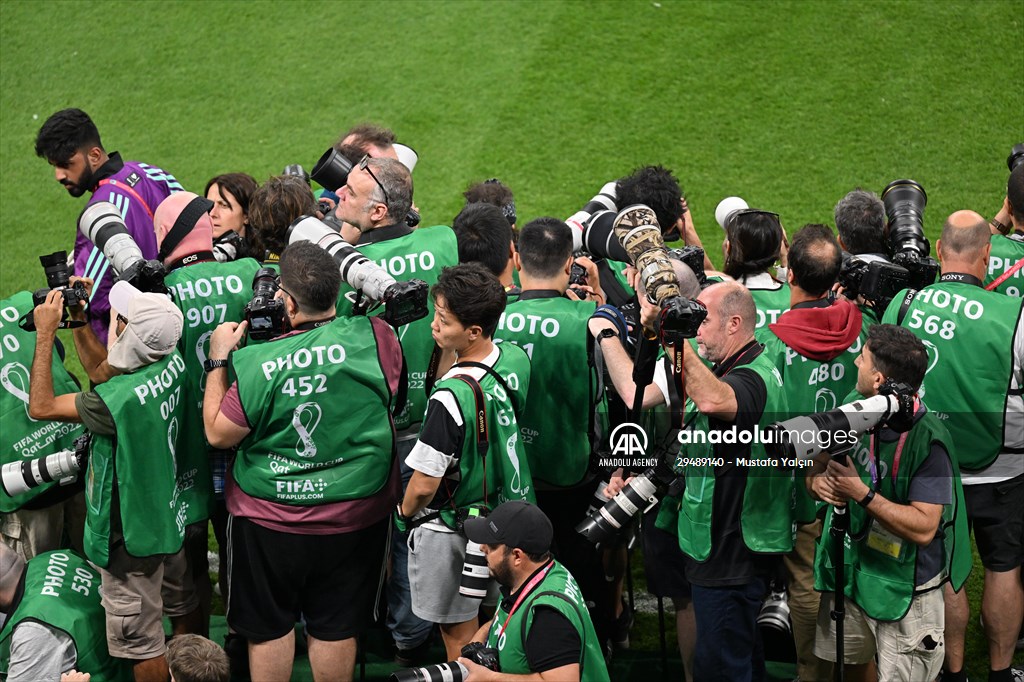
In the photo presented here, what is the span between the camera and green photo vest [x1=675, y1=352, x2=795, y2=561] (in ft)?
12.2

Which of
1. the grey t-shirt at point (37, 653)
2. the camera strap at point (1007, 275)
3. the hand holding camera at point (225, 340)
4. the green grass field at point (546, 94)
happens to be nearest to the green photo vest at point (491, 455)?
the hand holding camera at point (225, 340)

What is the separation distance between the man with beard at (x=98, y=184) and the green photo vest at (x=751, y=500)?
2.65 metres

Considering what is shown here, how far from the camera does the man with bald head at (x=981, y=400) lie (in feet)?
13.5

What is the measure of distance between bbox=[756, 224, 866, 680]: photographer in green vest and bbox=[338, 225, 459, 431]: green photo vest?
1.23 meters

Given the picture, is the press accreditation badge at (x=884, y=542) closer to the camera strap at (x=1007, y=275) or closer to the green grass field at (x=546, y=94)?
the camera strap at (x=1007, y=275)

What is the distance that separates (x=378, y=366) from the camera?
3.91 meters

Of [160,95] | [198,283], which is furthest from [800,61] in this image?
[198,283]

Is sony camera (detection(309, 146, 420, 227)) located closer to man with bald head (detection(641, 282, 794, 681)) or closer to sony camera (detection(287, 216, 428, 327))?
sony camera (detection(287, 216, 428, 327))

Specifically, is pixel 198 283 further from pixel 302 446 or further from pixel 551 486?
pixel 551 486

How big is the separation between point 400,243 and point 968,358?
2.11m

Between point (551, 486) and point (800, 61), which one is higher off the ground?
point (800, 61)

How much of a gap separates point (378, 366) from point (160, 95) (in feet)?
21.4

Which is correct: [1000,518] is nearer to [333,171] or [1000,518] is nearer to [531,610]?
[531,610]

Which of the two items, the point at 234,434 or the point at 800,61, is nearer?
the point at 234,434
